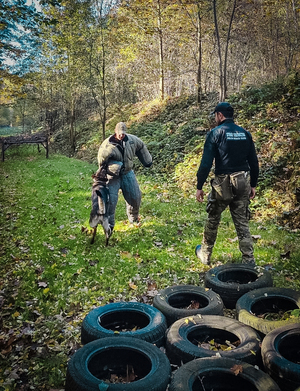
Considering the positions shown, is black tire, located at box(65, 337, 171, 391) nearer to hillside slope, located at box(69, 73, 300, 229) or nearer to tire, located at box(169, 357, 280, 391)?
tire, located at box(169, 357, 280, 391)

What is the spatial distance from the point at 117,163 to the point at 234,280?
4.08 metres

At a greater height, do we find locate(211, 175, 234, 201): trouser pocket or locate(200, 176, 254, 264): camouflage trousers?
locate(211, 175, 234, 201): trouser pocket

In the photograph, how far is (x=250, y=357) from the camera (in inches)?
144

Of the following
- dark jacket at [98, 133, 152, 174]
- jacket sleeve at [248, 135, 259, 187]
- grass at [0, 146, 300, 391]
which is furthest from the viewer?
dark jacket at [98, 133, 152, 174]

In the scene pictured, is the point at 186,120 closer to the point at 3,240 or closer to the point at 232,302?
the point at 3,240

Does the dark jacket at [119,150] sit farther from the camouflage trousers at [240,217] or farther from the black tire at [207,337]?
the black tire at [207,337]

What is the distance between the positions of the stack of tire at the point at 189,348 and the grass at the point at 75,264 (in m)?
0.66

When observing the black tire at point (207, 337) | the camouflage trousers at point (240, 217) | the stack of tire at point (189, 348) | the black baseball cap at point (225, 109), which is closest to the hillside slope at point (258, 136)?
the camouflage trousers at point (240, 217)

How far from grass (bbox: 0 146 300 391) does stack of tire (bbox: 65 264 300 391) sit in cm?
66

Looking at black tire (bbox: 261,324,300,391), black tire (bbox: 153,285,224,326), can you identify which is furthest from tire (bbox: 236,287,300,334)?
black tire (bbox: 261,324,300,391)

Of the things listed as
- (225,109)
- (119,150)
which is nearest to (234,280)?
(225,109)

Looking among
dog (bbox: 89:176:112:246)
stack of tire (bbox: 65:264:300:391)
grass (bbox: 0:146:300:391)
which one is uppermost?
dog (bbox: 89:176:112:246)

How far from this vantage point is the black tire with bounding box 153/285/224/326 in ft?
15.7

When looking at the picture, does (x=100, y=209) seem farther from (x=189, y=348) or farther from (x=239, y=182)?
(x=189, y=348)
